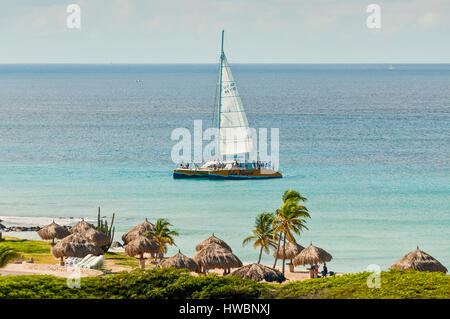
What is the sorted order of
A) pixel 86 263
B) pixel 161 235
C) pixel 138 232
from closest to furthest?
pixel 86 263 < pixel 161 235 < pixel 138 232

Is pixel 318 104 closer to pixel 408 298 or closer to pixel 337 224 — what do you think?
pixel 337 224

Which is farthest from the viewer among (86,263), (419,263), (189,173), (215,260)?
(189,173)

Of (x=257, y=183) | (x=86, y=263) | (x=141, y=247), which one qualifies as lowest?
(x=86, y=263)

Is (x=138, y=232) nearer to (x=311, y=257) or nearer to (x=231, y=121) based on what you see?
(x=311, y=257)

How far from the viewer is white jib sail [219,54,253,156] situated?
271 ft

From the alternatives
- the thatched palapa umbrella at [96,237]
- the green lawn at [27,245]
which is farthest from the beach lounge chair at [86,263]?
the green lawn at [27,245]

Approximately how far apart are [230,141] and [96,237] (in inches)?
1570

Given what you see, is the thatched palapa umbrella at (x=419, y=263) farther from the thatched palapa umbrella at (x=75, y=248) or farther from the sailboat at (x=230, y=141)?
the sailboat at (x=230, y=141)

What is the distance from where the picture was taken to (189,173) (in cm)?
8212

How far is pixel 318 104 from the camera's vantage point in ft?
591

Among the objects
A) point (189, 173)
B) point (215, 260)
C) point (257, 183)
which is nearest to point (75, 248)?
point (215, 260)

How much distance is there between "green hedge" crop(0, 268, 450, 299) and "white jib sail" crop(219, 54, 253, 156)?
51147 mm

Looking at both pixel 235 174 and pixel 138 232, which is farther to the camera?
pixel 235 174

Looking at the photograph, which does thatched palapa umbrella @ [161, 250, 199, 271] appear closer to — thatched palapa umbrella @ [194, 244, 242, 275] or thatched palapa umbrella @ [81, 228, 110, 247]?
thatched palapa umbrella @ [194, 244, 242, 275]
